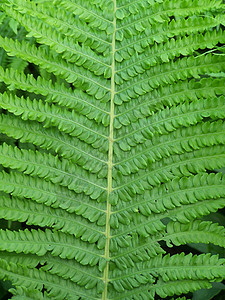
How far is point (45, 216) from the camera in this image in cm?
120

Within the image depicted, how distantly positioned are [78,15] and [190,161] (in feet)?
2.14

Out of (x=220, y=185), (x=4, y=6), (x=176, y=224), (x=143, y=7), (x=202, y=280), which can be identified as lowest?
(x=202, y=280)

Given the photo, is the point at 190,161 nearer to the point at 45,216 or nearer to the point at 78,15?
the point at 45,216

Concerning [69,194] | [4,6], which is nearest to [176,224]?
[69,194]

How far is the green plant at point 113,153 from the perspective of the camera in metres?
1.17

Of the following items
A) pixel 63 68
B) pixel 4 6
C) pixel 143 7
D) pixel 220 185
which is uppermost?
pixel 143 7

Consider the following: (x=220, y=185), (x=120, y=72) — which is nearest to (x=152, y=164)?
(x=220, y=185)

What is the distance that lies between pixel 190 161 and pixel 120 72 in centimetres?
40

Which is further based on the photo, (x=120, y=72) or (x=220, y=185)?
(x=120, y=72)

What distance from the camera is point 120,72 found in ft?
4.25

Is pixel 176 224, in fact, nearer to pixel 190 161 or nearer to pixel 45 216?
pixel 190 161

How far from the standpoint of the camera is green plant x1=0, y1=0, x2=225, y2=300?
117 centimetres

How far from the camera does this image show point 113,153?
1281mm

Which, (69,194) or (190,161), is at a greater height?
(190,161)
